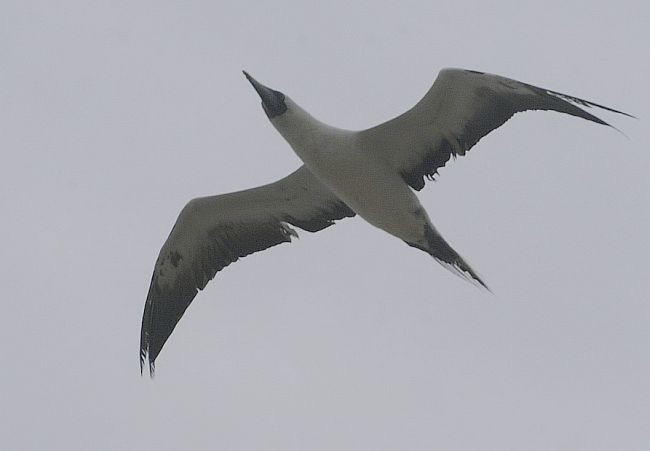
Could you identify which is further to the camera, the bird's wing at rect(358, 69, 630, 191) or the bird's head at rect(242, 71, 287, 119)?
the bird's head at rect(242, 71, 287, 119)

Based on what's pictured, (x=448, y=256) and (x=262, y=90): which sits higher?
(x=262, y=90)

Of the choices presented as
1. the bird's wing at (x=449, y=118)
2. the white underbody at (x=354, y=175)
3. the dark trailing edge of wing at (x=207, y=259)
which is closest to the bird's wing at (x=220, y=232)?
the dark trailing edge of wing at (x=207, y=259)

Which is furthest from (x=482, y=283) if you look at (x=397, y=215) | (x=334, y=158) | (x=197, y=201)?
(x=197, y=201)

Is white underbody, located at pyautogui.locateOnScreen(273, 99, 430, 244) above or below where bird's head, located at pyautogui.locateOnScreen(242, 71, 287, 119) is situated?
below

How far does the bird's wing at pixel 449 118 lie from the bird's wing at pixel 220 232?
0.94 meters

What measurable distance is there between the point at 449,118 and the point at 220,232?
2844 mm

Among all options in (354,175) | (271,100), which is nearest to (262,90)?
(271,100)

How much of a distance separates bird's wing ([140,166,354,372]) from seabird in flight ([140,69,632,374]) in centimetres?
1

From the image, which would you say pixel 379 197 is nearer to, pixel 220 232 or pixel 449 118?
pixel 449 118

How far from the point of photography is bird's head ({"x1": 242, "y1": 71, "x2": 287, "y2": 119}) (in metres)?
11.5

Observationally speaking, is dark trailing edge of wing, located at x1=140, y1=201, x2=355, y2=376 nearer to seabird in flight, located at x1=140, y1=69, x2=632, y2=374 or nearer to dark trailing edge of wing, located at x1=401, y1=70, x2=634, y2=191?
seabird in flight, located at x1=140, y1=69, x2=632, y2=374

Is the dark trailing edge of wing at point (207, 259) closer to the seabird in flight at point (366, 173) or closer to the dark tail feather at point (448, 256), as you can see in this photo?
the seabird in flight at point (366, 173)

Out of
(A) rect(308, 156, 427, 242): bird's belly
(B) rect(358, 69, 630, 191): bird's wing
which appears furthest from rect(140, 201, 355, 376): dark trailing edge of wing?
(B) rect(358, 69, 630, 191): bird's wing

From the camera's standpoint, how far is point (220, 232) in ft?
41.9
